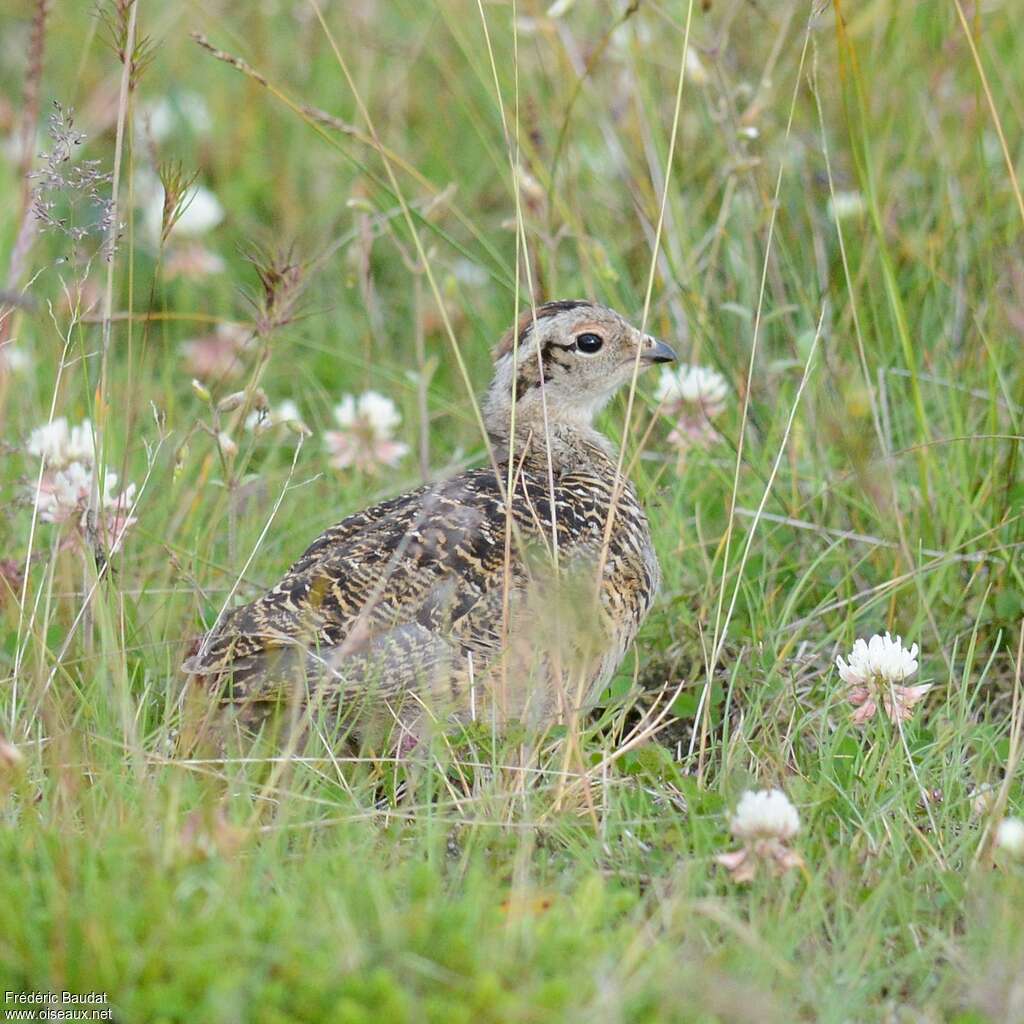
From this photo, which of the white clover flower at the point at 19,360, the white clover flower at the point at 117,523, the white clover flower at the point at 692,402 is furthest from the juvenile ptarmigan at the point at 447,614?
the white clover flower at the point at 19,360

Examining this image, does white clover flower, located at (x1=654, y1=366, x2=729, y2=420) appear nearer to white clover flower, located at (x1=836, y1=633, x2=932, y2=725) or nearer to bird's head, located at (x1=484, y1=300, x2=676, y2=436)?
bird's head, located at (x1=484, y1=300, x2=676, y2=436)

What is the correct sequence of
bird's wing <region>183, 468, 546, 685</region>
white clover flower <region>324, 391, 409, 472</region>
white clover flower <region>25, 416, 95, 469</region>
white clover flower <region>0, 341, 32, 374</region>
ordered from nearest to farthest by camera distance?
bird's wing <region>183, 468, 546, 685</region>, white clover flower <region>25, 416, 95, 469</region>, white clover flower <region>324, 391, 409, 472</region>, white clover flower <region>0, 341, 32, 374</region>

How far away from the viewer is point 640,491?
4.45 meters

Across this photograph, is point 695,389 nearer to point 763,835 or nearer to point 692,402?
point 692,402

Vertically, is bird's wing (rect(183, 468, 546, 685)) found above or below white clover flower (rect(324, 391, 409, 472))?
below

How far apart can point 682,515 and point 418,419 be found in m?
1.05

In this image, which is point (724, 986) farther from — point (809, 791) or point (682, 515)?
point (682, 515)

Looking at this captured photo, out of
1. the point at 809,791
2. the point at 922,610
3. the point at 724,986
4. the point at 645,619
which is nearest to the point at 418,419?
the point at 645,619

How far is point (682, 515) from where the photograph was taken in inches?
173

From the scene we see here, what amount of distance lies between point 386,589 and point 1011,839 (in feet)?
4.64

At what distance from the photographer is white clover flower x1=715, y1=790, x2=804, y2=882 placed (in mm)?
2672

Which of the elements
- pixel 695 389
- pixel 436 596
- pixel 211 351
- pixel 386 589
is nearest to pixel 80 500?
pixel 386 589

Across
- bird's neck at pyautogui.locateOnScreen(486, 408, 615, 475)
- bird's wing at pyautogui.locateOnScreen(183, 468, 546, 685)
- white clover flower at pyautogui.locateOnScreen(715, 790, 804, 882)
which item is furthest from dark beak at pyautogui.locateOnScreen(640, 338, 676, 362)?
Result: white clover flower at pyautogui.locateOnScreen(715, 790, 804, 882)

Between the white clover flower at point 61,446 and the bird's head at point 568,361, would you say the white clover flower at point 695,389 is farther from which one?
the white clover flower at point 61,446
